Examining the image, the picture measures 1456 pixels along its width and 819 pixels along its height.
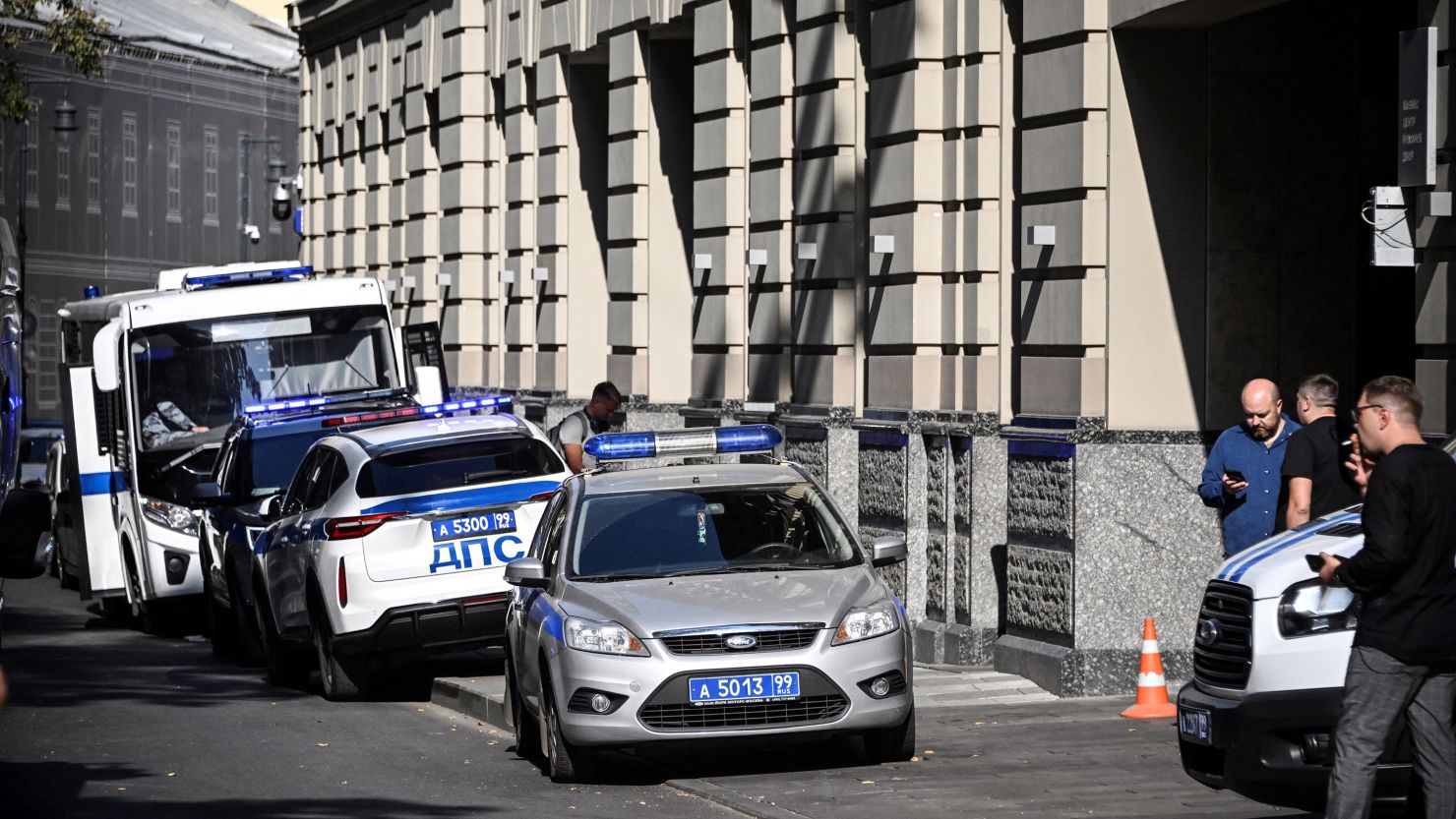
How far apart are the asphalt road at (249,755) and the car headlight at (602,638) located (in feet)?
2.06

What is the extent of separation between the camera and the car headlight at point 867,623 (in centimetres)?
1084

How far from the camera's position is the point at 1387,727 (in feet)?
25.0

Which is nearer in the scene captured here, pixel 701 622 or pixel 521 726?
pixel 701 622

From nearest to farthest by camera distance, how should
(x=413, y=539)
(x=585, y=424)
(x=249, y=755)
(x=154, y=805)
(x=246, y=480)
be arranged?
(x=154, y=805), (x=249, y=755), (x=413, y=539), (x=246, y=480), (x=585, y=424)

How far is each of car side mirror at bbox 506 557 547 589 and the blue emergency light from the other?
97 cm

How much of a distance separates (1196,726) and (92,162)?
52.7 m

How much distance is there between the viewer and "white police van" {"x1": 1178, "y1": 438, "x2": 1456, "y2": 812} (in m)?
8.04

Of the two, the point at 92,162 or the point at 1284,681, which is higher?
the point at 92,162

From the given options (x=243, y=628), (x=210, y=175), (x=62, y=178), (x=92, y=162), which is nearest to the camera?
(x=243, y=628)

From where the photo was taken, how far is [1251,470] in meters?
12.1

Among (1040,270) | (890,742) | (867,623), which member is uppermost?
(1040,270)

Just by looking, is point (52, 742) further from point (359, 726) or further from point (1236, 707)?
point (1236, 707)

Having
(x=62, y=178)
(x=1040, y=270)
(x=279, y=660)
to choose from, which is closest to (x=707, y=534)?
(x=1040, y=270)

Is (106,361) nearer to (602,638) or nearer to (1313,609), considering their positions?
(602,638)
